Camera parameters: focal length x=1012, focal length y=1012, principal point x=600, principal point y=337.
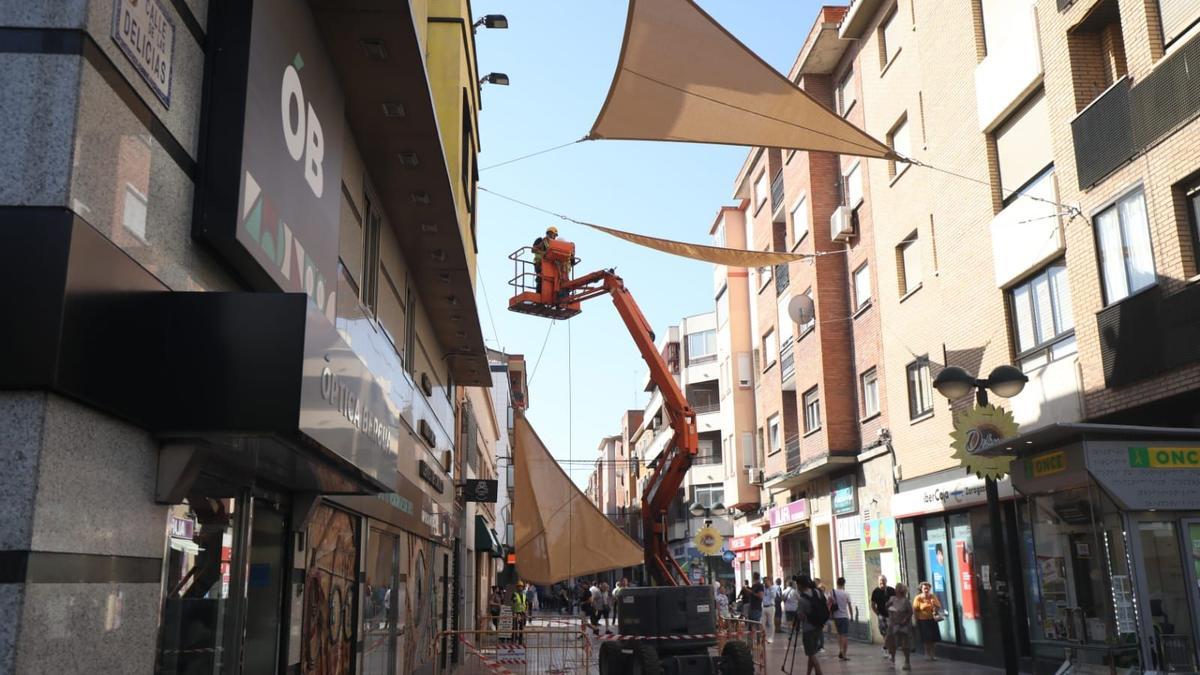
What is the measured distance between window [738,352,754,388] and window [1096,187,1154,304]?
30604mm

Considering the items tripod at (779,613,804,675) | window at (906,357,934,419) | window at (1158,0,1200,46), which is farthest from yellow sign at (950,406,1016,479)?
window at (906,357,934,419)

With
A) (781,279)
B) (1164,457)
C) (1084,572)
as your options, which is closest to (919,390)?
(781,279)

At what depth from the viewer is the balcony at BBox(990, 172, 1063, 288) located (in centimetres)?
1708

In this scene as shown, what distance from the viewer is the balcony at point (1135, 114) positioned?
13346 mm

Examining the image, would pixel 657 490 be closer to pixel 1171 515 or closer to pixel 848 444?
pixel 1171 515

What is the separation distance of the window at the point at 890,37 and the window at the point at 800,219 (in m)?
5.75

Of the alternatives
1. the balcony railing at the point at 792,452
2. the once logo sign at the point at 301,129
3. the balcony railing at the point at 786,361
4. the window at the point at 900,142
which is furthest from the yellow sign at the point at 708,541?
the once logo sign at the point at 301,129

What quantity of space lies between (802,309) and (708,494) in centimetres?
3101

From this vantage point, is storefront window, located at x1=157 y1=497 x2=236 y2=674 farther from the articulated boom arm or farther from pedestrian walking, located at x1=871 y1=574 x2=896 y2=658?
pedestrian walking, located at x1=871 y1=574 x2=896 y2=658

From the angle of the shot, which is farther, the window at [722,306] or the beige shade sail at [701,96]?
the window at [722,306]

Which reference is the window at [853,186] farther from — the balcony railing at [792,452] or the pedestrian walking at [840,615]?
the pedestrian walking at [840,615]

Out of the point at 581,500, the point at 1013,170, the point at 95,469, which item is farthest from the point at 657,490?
the point at 95,469

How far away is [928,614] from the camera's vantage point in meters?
20.8

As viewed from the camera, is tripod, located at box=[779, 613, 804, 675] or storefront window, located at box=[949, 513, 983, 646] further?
storefront window, located at box=[949, 513, 983, 646]
